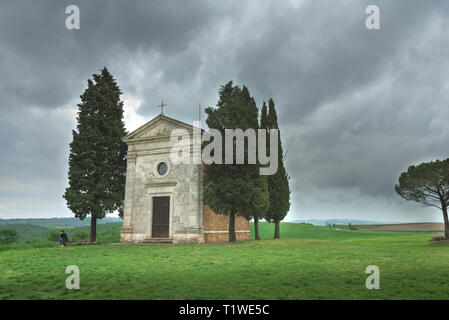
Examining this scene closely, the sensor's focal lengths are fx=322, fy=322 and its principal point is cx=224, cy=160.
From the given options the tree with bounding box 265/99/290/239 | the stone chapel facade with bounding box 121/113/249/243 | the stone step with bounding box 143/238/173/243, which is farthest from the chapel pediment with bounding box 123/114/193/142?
the tree with bounding box 265/99/290/239

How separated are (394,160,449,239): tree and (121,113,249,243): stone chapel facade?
1399 cm

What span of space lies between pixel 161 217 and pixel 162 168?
3.70 metres

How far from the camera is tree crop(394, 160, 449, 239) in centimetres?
2239

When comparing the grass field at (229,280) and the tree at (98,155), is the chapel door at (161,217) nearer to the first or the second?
the tree at (98,155)

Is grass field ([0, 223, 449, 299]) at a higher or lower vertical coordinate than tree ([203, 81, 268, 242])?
lower

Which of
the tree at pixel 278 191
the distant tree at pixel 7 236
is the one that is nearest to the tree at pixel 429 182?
the tree at pixel 278 191

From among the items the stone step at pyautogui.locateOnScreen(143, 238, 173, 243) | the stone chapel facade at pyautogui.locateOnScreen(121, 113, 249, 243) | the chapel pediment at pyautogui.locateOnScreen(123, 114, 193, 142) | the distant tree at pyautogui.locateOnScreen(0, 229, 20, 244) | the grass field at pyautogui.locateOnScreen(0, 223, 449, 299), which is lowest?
the distant tree at pyautogui.locateOnScreen(0, 229, 20, 244)

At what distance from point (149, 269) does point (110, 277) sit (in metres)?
1.55

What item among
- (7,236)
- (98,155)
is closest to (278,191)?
(98,155)

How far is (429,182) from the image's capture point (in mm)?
22859

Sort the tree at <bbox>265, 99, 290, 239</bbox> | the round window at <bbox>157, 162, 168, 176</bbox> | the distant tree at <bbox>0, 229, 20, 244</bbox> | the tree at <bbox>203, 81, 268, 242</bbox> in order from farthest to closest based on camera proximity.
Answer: the distant tree at <bbox>0, 229, 20, 244</bbox> < the tree at <bbox>265, 99, 290, 239</bbox> < the round window at <bbox>157, 162, 168, 176</bbox> < the tree at <bbox>203, 81, 268, 242</bbox>

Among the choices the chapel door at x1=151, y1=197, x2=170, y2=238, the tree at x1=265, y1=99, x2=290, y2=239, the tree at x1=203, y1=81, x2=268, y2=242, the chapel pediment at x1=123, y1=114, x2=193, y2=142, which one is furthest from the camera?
the tree at x1=265, y1=99, x2=290, y2=239

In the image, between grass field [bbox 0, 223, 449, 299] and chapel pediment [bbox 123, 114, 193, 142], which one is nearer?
grass field [bbox 0, 223, 449, 299]

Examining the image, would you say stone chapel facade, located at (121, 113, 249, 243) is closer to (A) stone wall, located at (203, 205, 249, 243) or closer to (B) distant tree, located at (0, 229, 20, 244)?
(A) stone wall, located at (203, 205, 249, 243)
